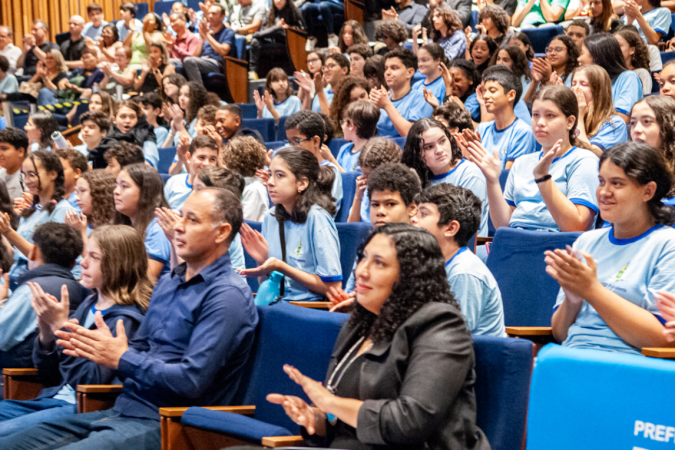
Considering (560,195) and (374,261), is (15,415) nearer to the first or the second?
(374,261)

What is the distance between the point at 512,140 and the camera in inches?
130

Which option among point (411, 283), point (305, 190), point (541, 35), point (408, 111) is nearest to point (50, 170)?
point (305, 190)

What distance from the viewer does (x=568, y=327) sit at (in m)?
1.75

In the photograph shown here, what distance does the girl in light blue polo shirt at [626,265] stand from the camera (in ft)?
5.03

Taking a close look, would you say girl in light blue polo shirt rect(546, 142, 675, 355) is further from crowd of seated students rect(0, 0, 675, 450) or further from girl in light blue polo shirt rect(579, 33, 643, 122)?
girl in light blue polo shirt rect(579, 33, 643, 122)

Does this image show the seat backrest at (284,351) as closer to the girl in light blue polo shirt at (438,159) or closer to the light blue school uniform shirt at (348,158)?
the girl in light blue polo shirt at (438,159)

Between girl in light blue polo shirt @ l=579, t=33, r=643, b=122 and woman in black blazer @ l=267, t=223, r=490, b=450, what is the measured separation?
8.16 ft

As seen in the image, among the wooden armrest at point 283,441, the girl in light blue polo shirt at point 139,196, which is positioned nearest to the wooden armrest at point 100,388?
the wooden armrest at point 283,441

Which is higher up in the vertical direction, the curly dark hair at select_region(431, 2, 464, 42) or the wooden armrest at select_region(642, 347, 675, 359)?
the curly dark hair at select_region(431, 2, 464, 42)

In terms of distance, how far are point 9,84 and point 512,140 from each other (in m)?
5.34

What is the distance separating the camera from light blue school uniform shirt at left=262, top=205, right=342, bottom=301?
2453mm

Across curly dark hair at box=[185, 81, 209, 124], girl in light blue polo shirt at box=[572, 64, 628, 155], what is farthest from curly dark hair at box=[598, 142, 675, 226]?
curly dark hair at box=[185, 81, 209, 124]

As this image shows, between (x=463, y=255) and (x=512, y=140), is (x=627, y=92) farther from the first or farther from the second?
(x=463, y=255)

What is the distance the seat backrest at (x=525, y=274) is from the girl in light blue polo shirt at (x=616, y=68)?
1.62 metres
